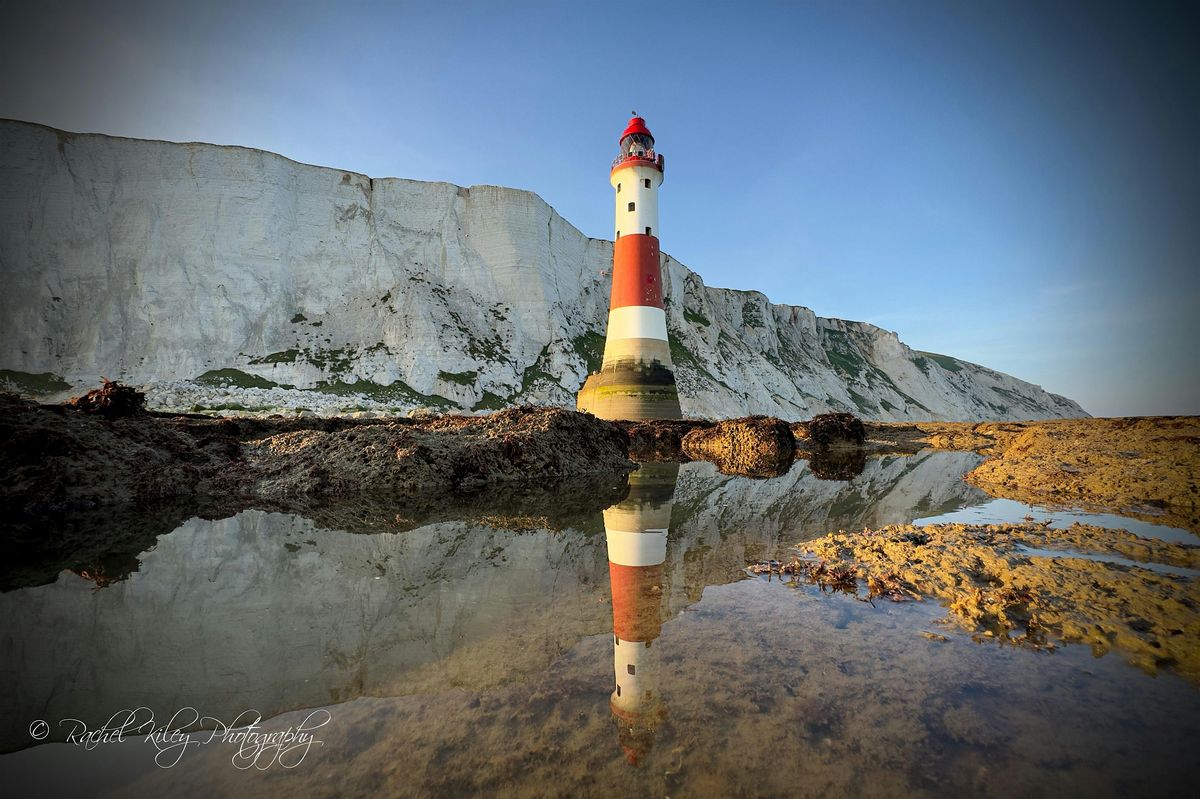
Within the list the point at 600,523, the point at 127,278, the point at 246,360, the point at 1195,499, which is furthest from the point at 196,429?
the point at 127,278

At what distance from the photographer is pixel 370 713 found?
239 centimetres

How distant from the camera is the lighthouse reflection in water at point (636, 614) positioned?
2.26 m

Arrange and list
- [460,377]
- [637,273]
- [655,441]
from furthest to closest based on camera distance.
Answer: [460,377]
[637,273]
[655,441]

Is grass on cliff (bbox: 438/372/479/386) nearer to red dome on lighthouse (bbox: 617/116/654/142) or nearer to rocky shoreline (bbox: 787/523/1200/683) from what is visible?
red dome on lighthouse (bbox: 617/116/654/142)

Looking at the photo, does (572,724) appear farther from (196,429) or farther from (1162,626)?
(196,429)

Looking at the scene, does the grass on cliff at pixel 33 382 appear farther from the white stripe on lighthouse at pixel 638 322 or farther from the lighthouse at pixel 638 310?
the white stripe on lighthouse at pixel 638 322

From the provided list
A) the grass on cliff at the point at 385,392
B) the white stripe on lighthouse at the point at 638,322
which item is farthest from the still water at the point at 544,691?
the grass on cliff at the point at 385,392

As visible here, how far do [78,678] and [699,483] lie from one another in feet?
30.5

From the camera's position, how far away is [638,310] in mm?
26562

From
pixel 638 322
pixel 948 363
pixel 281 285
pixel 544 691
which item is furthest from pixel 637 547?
pixel 948 363

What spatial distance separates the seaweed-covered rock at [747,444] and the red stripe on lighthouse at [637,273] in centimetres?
971

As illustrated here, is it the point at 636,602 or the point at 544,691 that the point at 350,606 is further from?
the point at 636,602

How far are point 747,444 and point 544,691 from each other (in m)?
15.7

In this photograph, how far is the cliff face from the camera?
121ft
